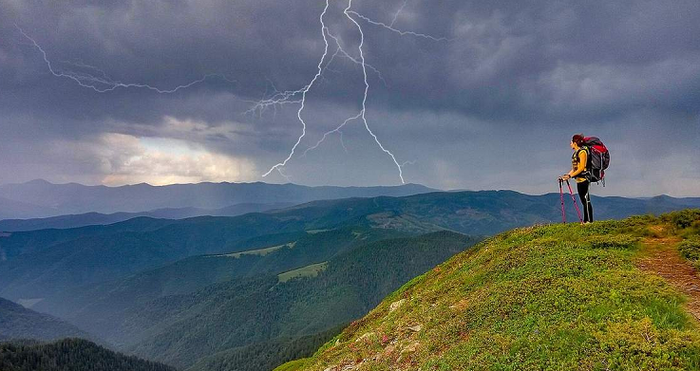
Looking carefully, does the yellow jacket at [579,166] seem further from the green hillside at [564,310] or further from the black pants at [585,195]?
the green hillside at [564,310]

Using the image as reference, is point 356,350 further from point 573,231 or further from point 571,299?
point 573,231

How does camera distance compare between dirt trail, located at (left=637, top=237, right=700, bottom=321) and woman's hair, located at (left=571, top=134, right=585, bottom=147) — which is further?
woman's hair, located at (left=571, top=134, right=585, bottom=147)

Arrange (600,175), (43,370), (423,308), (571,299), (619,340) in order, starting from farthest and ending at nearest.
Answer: (43,370)
(423,308)
(600,175)
(571,299)
(619,340)

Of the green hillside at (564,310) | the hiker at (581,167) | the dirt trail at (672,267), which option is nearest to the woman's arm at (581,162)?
the hiker at (581,167)

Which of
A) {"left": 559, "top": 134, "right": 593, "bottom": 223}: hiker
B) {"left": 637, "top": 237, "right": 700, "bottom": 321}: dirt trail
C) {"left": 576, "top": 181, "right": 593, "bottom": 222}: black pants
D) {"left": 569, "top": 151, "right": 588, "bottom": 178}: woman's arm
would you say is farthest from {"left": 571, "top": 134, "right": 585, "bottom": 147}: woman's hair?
{"left": 637, "top": 237, "right": 700, "bottom": 321}: dirt trail

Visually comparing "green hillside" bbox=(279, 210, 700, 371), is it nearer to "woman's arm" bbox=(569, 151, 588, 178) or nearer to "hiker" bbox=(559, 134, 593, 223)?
"hiker" bbox=(559, 134, 593, 223)

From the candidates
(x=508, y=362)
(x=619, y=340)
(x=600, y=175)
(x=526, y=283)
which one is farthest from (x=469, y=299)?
(x=600, y=175)
